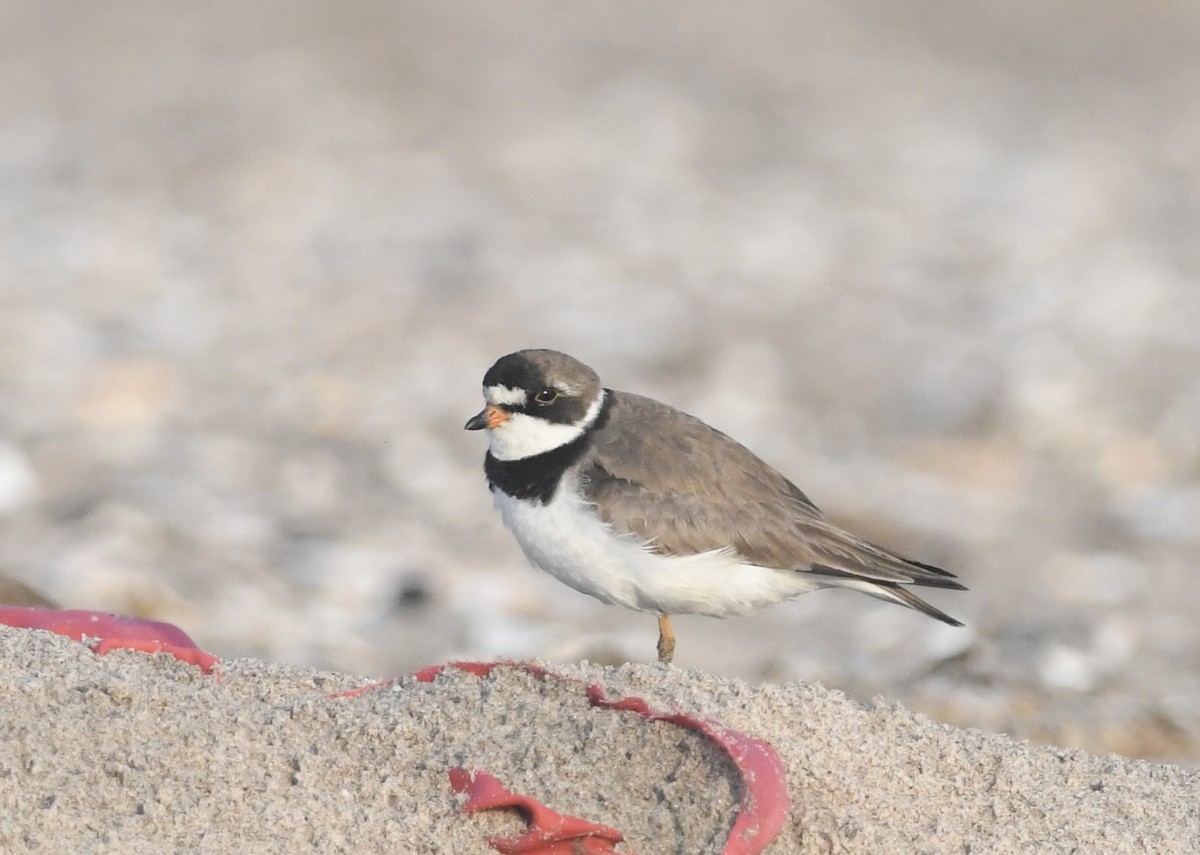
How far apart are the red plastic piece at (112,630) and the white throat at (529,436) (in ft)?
3.88

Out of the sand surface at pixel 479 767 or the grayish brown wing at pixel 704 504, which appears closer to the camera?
the sand surface at pixel 479 767

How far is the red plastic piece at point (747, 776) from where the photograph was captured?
330 cm

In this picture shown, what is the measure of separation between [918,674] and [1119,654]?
135 centimetres

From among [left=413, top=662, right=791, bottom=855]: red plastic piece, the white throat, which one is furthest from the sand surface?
the white throat

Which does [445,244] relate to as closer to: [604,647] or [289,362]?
[289,362]

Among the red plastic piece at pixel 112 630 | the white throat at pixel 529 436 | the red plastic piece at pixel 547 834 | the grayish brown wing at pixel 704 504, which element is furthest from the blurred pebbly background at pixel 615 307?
the red plastic piece at pixel 547 834

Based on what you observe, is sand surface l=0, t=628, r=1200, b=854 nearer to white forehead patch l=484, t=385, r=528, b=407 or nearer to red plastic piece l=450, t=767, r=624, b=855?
red plastic piece l=450, t=767, r=624, b=855

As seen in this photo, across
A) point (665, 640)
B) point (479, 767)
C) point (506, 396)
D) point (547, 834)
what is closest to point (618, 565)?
point (665, 640)

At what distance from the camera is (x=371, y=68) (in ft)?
49.2

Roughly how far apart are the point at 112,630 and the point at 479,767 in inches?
53.0

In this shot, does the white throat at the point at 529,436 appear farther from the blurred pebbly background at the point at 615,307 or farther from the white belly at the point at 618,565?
the blurred pebbly background at the point at 615,307

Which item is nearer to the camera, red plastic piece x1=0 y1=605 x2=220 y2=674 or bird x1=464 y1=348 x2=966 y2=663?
red plastic piece x1=0 y1=605 x2=220 y2=674

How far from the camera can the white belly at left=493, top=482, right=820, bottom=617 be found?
198 inches

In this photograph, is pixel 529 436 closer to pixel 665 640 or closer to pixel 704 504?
pixel 704 504
